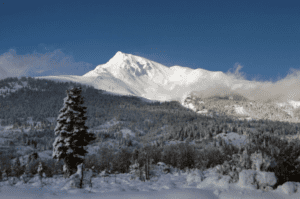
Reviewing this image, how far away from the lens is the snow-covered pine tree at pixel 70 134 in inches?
705

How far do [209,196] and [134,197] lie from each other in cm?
193

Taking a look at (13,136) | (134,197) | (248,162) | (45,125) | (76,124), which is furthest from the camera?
(45,125)

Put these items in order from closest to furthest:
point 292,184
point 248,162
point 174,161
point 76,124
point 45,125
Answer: point 292,184, point 248,162, point 76,124, point 174,161, point 45,125

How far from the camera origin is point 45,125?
183 metres

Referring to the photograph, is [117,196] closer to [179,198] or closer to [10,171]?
[179,198]

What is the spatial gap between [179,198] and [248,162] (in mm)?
4345

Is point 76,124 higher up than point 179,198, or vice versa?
point 76,124

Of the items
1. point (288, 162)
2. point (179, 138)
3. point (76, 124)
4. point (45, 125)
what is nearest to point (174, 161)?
point (76, 124)

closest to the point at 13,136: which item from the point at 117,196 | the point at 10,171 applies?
the point at 10,171

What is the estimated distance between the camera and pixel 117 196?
16.5ft

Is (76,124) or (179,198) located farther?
(76,124)

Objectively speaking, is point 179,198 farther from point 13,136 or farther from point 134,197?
point 13,136

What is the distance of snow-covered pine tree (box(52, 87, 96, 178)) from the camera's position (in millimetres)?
17906

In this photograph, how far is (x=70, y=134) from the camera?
18.1 meters
